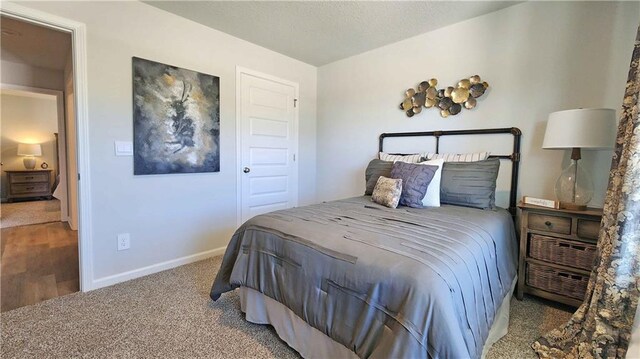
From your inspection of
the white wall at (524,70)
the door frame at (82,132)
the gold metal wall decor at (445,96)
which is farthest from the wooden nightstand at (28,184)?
the gold metal wall decor at (445,96)

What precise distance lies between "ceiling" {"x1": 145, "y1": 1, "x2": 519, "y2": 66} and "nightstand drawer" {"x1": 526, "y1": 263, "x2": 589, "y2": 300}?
2.14 meters

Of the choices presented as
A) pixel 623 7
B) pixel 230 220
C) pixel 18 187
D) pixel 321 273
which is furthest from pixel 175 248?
pixel 18 187

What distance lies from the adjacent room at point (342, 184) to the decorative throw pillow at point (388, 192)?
0.02m

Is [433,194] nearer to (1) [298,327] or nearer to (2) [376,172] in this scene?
(2) [376,172]

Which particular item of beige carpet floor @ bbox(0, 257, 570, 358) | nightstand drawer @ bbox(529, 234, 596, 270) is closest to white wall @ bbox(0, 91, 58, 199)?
beige carpet floor @ bbox(0, 257, 570, 358)

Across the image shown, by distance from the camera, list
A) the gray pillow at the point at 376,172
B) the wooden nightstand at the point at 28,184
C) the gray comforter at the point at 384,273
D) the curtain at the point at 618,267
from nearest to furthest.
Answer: the gray comforter at the point at 384,273
the curtain at the point at 618,267
the gray pillow at the point at 376,172
the wooden nightstand at the point at 28,184

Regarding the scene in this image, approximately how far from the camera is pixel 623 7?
6.26ft

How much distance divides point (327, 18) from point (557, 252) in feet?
8.67

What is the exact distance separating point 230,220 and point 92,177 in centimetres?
133

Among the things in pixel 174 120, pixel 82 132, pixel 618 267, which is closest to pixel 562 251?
pixel 618 267

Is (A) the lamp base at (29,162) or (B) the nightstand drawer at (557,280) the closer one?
(B) the nightstand drawer at (557,280)

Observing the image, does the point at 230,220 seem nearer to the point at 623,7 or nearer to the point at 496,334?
the point at 496,334

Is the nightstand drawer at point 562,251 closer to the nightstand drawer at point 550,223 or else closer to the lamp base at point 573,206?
the nightstand drawer at point 550,223

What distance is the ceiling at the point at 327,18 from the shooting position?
7.75 feet
